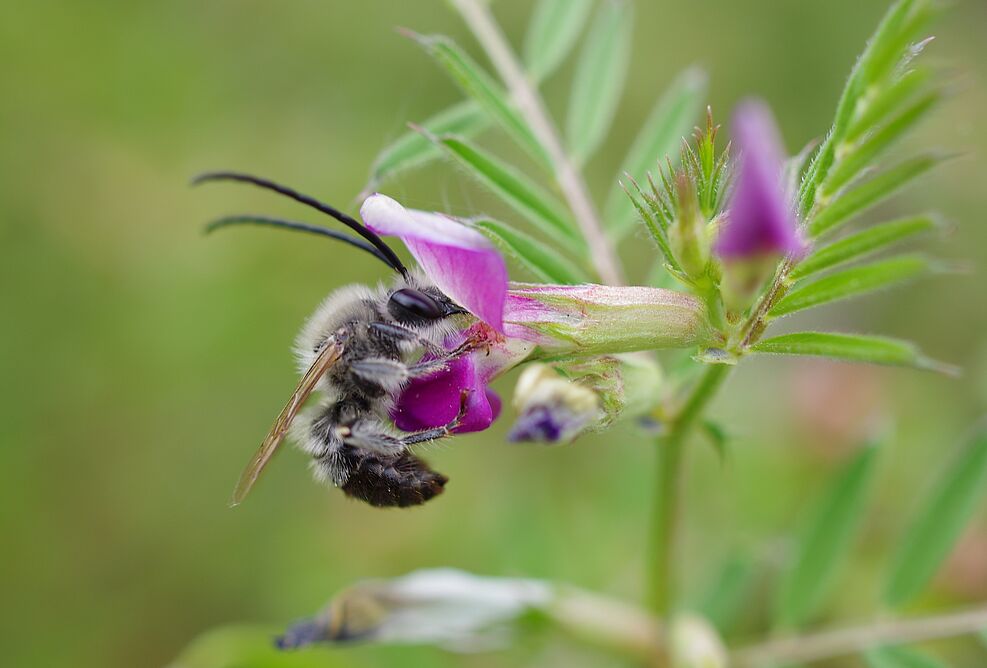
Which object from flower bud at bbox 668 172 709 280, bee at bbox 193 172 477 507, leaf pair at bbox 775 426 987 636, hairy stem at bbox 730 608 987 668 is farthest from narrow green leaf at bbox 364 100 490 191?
hairy stem at bbox 730 608 987 668

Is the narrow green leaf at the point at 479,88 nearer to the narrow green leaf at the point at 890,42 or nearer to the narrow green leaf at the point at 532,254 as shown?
the narrow green leaf at the point at 532,254

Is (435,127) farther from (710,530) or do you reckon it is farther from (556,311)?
(710,530)

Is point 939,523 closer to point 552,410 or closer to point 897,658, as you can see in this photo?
point 897,658

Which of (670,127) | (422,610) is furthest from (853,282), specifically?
(422,610)

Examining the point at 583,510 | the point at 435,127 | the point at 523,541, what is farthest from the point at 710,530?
the point at 435,127

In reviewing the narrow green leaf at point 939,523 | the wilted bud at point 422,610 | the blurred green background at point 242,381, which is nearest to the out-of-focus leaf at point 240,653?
the blurred green background at point 242,381

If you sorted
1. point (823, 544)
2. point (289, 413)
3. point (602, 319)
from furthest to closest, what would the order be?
point (823, 544) < point (289, 413) < point (602, 319)

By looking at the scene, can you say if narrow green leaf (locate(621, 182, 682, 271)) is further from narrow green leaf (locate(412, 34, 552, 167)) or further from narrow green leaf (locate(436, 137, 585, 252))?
narrow green leaf (locate(412, 34, 552, 167))
